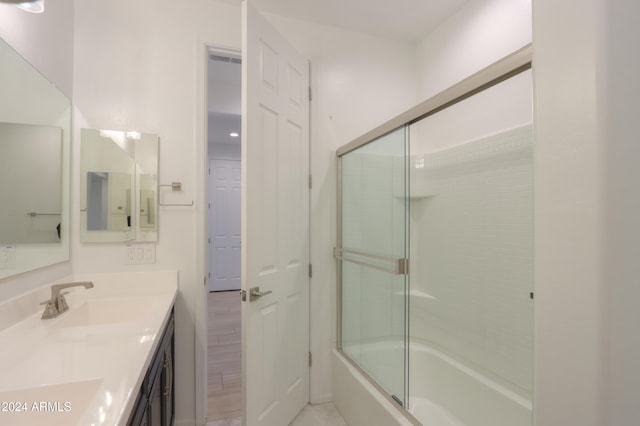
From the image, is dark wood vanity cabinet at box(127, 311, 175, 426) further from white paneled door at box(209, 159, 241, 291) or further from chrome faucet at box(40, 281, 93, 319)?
white paneled door at box(209, 159, 241, 291)

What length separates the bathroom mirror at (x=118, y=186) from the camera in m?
1.74

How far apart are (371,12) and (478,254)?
1.82 meters

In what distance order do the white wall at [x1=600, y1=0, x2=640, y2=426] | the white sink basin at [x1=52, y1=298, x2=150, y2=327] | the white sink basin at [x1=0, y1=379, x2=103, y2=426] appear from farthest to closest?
the white sink basin at [x1=52, y1=298, x2=150, y2=327], the white sink basin at [x1=0, y1=379, x2=103, y2=426], the white wall at [x1=600, y1=0, x2=640, y2=426]

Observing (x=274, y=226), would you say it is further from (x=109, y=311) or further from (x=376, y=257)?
(x=109, y=311)

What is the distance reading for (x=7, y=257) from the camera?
1.15 m

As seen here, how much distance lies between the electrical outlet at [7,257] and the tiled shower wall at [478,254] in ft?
6.65

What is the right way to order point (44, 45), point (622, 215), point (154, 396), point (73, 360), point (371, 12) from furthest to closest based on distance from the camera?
point (371, 12)
point (44, 45)
point (154, 396)
point (73, 360)
point (622, 215)

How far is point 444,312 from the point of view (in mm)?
2061

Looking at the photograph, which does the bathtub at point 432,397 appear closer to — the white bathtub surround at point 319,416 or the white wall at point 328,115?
the white bathtub surround at point 319,416

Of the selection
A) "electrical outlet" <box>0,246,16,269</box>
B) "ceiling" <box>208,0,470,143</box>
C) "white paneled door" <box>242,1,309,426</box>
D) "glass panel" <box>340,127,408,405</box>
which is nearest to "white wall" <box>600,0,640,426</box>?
"glass panel" <box>340,127,408,405</box>

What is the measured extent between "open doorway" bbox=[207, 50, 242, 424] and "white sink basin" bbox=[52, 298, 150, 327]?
3.17 ft

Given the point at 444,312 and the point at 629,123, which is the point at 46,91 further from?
the point at 444,312

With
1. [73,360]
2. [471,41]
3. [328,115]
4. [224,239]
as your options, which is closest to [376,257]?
[328,115]

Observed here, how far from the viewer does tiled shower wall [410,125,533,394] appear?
1623mm
